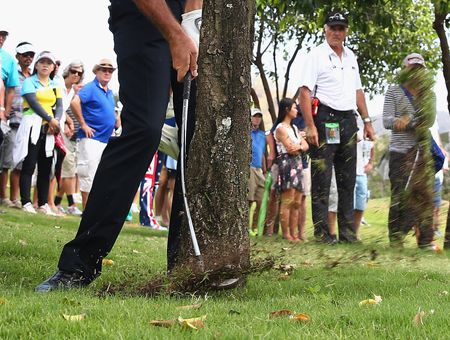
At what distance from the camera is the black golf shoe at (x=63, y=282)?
433 centimetres

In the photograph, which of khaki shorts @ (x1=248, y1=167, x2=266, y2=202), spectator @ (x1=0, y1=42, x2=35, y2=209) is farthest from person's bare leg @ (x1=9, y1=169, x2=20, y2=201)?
khaki shorts @ (x1=248, y1=167, x2=266, y2=202)

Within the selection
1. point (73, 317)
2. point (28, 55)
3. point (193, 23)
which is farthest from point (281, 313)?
point (28, 55)

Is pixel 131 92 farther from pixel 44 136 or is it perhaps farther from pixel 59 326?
pixel 44 136

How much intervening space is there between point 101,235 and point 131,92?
0.78 metres

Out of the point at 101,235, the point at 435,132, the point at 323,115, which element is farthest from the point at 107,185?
the point at 435,132

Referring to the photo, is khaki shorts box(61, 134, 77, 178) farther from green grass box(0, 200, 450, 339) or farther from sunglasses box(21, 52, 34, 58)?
green grass box(0, 200, 450, 339)

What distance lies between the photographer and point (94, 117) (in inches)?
456

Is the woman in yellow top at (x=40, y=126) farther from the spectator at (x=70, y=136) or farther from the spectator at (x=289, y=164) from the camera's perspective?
the spectator at (x=289, y=164)

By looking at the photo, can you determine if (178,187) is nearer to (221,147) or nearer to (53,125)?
(221,147)

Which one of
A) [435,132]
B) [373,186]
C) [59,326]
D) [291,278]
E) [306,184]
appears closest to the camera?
[59,326]

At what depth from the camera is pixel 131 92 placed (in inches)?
175

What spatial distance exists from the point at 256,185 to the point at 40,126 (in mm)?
3372

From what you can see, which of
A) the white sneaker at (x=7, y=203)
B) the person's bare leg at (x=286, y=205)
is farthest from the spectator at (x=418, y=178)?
the white sneaker at (x=7, y=203)

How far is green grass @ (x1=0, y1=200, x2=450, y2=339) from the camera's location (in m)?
3.14
